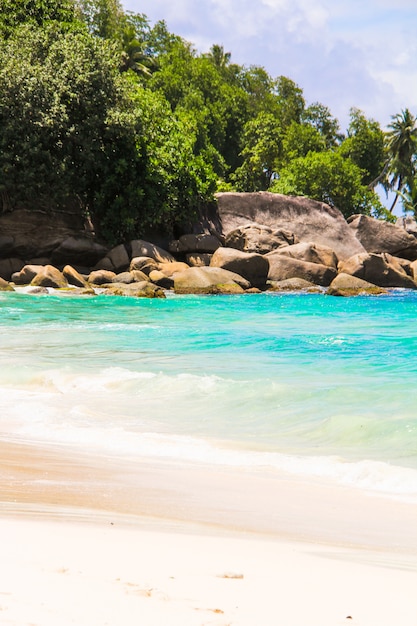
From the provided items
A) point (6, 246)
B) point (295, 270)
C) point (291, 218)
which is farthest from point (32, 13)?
point (295, 270)

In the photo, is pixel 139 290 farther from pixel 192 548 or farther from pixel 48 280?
pixel 192 548

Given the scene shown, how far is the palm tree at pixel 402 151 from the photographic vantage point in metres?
52.1

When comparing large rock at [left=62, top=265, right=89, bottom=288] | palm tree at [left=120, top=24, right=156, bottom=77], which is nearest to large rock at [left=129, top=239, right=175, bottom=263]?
large rock at [left=62, top=265, right=89, bottom=288]

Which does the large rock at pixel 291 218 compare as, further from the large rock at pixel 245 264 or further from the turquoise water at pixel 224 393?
the turquoise water at pixel 224 393

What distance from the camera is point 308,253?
27.7m

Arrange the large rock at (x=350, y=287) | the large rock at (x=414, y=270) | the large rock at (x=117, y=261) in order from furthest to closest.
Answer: the large rock at (x=414, y=270), the large rock at (x=117, y=261), the large rock at (x=350, y=287)

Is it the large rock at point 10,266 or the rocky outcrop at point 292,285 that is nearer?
the large rock at point 10,266

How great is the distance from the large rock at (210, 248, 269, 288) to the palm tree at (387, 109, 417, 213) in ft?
97.3

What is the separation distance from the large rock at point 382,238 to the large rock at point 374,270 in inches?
163

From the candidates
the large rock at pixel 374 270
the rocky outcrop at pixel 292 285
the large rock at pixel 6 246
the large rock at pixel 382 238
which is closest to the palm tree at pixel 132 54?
the large rock at pixel 382 238

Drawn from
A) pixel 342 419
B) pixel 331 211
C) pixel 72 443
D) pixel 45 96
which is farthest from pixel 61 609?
pixel 331 211

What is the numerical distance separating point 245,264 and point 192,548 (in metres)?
22.5

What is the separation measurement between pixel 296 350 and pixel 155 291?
1126 cm

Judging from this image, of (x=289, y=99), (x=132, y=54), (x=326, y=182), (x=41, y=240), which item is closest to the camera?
(x=41, y=240)
